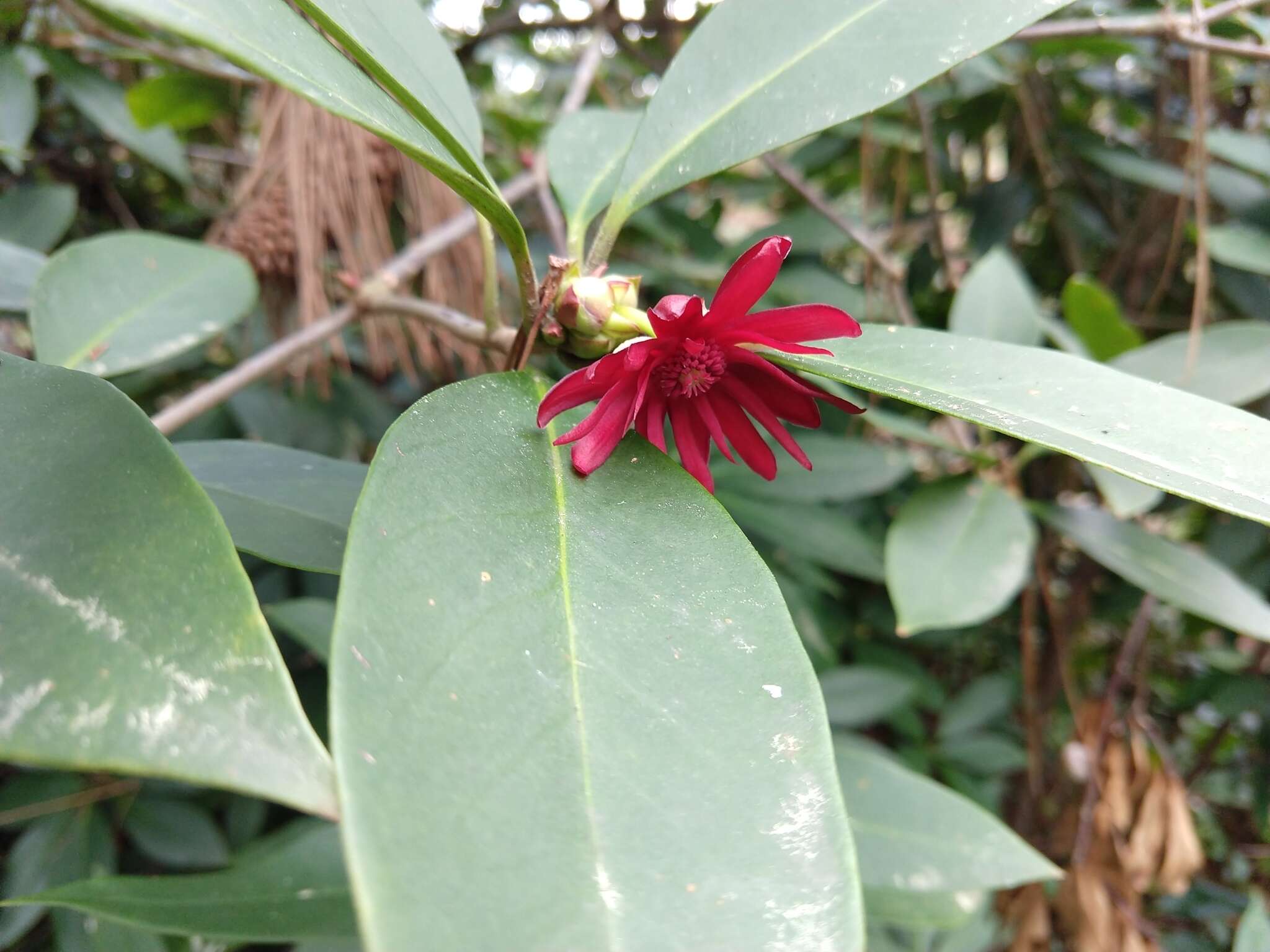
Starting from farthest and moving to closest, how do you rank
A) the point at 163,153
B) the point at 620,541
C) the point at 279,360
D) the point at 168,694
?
the point at 163,153 → the point at 279,360 → the point at 620,541 → the point at 168,694

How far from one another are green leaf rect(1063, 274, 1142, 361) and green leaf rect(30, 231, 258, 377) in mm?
993

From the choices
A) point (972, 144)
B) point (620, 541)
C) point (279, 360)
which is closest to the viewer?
point (620, 541)

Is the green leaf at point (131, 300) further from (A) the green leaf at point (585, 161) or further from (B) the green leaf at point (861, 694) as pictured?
(B) the green leaf at point (861, 694)

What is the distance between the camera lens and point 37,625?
0.93 ft

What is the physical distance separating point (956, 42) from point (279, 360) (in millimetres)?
640

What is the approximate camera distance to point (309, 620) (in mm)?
859

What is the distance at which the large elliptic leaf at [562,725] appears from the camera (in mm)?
244

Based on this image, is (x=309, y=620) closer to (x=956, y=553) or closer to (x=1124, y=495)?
(x=956, y=553)

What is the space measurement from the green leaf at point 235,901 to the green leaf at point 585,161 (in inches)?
22.7

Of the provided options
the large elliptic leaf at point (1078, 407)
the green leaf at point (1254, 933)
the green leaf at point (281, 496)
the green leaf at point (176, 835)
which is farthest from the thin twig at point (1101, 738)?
the green leaf at point (176, 835)

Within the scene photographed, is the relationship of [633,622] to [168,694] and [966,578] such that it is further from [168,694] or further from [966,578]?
[966,578]

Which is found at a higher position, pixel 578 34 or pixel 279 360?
pixel 578 34

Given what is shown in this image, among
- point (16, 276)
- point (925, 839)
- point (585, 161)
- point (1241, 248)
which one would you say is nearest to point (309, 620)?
point (16, 276)

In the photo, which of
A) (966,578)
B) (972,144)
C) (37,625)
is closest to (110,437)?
(37,625)
